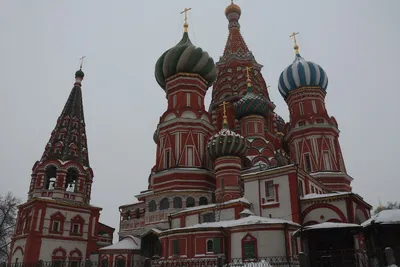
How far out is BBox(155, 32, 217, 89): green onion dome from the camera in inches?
1076

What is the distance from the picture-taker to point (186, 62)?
2730cm

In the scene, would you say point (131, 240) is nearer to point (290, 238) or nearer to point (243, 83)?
point (290, 238)

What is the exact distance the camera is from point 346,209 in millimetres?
16891

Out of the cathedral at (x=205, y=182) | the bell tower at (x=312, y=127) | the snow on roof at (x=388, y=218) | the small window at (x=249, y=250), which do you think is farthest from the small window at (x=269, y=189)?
the bell tower at (x=312, y=127)

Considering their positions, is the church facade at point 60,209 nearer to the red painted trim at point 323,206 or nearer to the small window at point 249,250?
the small window at point 249,250

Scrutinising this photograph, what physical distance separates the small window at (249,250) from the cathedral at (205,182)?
0.04 meters

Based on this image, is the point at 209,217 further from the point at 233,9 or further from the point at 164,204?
the point at 233,9

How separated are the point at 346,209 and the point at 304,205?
6.39 feet

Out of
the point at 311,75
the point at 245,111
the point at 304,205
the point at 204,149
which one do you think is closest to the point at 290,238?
the point at 304,205

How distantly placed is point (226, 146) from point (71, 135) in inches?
472

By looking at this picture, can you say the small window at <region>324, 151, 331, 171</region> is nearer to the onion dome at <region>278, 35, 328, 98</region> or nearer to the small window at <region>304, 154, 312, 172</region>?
the small window at <region>304, 154, 312, 172</region>

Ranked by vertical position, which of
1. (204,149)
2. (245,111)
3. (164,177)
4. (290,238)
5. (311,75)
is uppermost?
(311,75)

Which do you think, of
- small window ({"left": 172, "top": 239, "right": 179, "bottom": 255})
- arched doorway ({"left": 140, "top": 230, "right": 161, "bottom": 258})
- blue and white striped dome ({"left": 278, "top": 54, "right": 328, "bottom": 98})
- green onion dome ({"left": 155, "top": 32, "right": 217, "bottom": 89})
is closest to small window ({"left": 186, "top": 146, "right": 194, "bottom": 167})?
arched doorway ({"left": 140, "top": 230, "right": 161, "bottom": 258})

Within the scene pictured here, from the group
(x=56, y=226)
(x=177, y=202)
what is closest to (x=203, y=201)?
(x=177, y=202)
